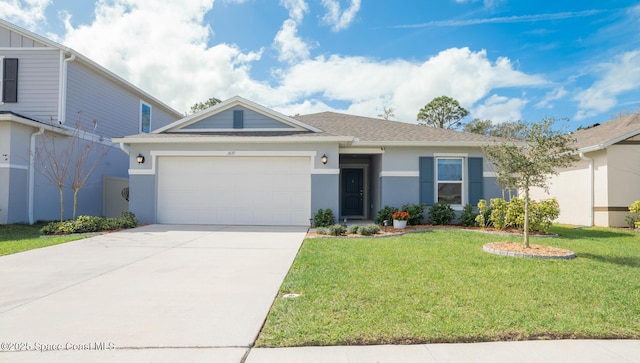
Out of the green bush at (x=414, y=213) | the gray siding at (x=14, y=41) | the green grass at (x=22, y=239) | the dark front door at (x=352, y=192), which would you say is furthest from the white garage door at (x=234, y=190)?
the gray siding at (x=14, y=41)

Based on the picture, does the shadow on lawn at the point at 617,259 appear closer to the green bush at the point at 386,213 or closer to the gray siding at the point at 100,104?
the green bush at the point at 386,213

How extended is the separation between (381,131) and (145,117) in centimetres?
1168

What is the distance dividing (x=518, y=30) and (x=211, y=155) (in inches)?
453

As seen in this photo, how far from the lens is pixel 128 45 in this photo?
43.0 ft

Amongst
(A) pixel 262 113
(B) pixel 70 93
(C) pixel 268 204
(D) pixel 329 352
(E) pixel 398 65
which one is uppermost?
(E) pixel 398 65

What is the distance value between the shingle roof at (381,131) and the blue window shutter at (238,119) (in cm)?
241

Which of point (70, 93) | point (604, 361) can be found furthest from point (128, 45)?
point (604, 361)

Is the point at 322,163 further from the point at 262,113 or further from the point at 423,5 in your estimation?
the point at 423,5

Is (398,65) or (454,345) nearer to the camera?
(454,345)

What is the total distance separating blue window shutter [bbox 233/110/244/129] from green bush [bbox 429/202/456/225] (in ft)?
22.7

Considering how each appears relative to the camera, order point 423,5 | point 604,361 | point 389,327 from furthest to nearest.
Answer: point 423,5 → point 389,327 → point 604,361

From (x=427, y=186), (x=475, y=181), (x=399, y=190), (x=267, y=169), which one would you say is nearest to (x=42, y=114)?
(x=267, y=169)

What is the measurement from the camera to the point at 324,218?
397 inches

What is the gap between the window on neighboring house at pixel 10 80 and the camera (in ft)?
38.0
